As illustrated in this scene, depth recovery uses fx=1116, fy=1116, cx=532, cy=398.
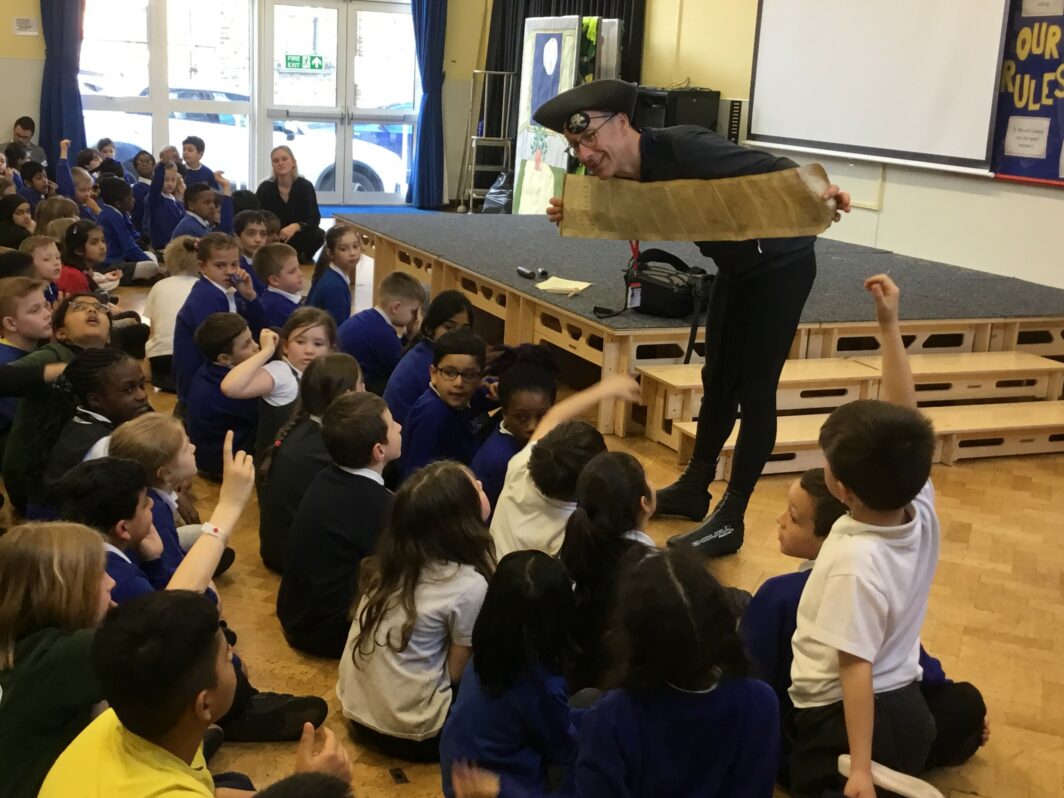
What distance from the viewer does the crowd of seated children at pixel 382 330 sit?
407cm

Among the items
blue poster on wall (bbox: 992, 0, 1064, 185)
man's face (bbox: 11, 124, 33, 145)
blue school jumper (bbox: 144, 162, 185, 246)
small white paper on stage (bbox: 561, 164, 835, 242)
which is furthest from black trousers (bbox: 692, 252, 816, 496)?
man's face (bbox: 11, 124, 33, 145)

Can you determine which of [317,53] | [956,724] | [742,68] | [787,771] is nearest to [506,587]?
[787,771]

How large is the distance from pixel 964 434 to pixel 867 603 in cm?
276

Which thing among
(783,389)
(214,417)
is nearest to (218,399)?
(214,417)

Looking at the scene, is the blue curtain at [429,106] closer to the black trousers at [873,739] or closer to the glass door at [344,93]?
the glass door at [344,93]

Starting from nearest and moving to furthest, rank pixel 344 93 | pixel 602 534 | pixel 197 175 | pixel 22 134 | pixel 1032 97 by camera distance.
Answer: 1. pixel 602 534
2. pixel 1032 97
3. pixel 197 175
4. pixel 22 134
5. pixel 344 93

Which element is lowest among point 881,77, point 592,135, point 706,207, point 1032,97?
point 706,207

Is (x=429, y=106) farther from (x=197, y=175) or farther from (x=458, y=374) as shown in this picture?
(x=458, y=374)

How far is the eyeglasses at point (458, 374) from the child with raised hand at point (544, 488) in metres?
0.56

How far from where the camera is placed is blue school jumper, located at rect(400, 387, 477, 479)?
3211 mm

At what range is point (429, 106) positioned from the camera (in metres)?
11.3

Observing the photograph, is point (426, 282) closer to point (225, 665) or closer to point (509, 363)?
point (509, 363)

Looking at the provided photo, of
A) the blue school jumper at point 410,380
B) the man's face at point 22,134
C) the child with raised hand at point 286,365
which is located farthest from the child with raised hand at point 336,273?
the man's face at point 22,134

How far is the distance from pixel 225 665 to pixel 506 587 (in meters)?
0.46
